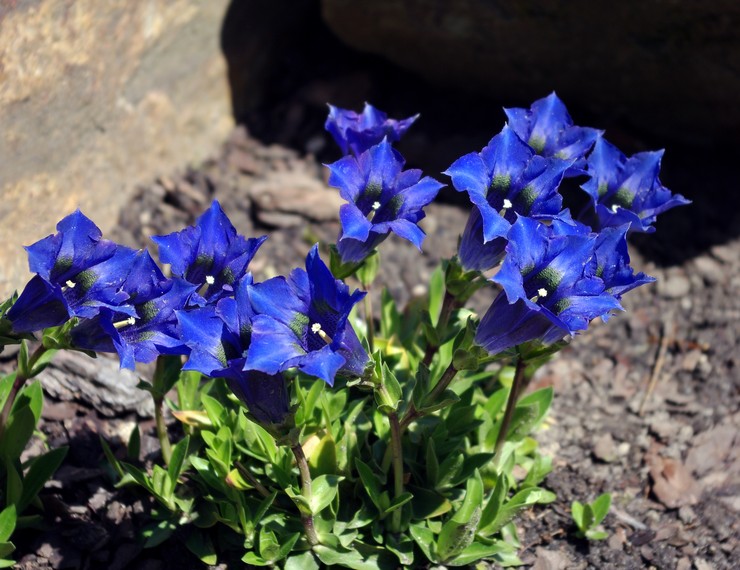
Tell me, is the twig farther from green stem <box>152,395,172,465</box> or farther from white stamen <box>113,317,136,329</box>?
white stamen <box>113,317,136,329</box>

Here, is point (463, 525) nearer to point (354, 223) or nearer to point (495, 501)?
point (495, 501)

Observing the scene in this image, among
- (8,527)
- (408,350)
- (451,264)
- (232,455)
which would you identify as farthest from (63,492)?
(451,264)

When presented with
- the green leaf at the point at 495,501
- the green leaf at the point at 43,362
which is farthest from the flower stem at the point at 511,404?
the green leaf at the point at 43,362

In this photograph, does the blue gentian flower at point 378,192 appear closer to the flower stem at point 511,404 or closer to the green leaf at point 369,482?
the flower stem at point 511,404

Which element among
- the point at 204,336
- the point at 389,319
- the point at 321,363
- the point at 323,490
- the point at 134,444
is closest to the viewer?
the point at 321,363

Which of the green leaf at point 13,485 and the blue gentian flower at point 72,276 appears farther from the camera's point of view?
the green leaf at point 13,485

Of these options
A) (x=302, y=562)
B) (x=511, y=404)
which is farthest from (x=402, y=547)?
(x=511, y=404)
